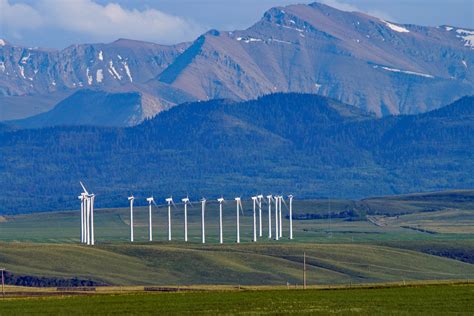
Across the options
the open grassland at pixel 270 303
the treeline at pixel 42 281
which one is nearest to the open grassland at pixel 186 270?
the treeline at pixel 42 281

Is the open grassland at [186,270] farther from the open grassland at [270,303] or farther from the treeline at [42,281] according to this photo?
the open grassland at [270,303]

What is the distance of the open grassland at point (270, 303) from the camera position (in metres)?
95.7

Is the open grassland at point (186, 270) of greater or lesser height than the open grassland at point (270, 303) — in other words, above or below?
below

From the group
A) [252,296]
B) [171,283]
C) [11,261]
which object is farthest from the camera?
[11,261]

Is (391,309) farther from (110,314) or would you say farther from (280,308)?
(110,314)

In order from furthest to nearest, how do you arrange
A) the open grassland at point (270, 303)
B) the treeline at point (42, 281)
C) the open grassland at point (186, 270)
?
the open grassland at point (186, 270) < the treeline at point (42, 281) < the open grassland at point (270, 303)

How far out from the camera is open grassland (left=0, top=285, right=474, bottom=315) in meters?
95.7

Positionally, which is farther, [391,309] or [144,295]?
[144,295]

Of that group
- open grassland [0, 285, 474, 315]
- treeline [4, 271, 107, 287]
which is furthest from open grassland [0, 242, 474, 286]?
open grassland [0, 285, 474, 315]

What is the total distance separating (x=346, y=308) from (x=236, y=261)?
103 m

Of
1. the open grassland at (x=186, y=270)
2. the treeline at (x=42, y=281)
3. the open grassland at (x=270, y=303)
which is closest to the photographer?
the open grassland at (x=270, y=303)

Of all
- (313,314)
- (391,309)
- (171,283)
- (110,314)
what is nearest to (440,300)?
(391,309)

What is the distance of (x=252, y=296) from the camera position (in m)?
110

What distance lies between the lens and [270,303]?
101500mm
